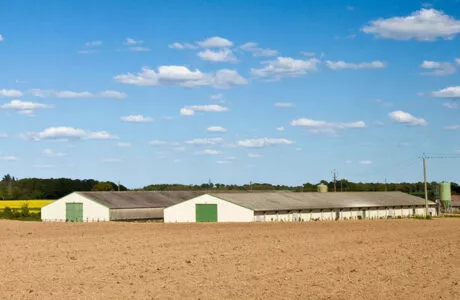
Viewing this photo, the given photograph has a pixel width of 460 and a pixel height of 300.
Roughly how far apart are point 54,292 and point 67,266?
7.57 m

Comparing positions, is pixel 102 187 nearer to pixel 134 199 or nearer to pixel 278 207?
pixel 134 199

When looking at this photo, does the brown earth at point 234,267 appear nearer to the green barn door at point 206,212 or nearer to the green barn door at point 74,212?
the green barn door at point 206,212

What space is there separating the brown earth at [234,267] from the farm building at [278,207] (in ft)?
77.4

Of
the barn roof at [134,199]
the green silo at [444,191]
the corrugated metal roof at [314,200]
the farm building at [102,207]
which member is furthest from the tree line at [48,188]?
the green silo at [444,191]

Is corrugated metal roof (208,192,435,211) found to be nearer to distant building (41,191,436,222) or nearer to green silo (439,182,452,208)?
distant building (41,191,436,222)

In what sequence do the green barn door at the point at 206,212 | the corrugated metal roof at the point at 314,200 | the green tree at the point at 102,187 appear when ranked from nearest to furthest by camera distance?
the green barn door at the point at 206,212 < the corrugated metal roof at the point at 314,200 < the green tree at the point at 102,187

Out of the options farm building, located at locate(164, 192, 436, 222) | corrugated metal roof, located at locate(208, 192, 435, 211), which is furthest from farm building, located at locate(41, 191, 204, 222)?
corrugated metal roof, located at locate(208, 192, 435, 211)

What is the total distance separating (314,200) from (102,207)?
25633 mm

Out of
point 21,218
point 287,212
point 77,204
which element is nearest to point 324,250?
point 287,212

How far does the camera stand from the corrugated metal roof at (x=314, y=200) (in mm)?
75562

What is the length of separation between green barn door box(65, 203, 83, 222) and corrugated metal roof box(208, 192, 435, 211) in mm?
18124

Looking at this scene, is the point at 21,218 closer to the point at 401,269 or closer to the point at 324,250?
the point at 324,250

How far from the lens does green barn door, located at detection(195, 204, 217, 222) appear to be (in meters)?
75.1

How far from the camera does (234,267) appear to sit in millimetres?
30688
